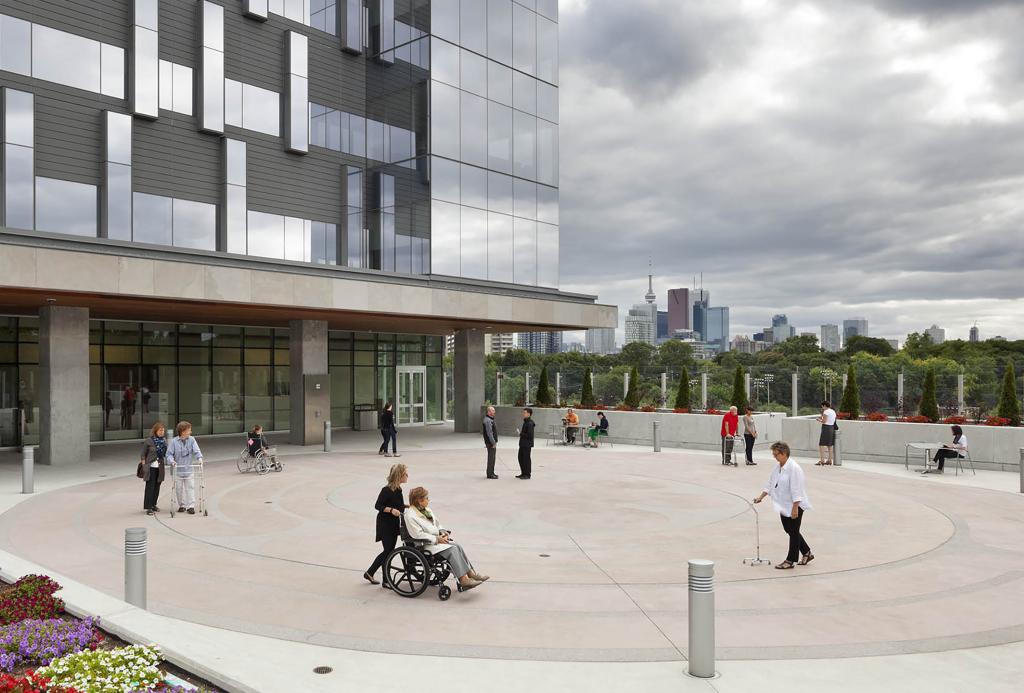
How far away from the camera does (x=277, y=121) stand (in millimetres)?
31766

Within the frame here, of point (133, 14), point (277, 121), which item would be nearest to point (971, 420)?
point (277, 121)

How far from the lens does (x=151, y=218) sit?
1094 inches

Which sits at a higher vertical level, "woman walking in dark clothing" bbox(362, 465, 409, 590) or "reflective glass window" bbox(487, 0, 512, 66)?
"reflective glass window" bbox(487, 0, 512, 66)

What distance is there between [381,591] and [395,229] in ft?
80.2

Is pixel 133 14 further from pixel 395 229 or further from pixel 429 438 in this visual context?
pixel 429 438

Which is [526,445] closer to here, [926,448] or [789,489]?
[789,489]

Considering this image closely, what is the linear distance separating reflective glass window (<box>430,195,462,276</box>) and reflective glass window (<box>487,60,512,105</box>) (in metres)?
5.85

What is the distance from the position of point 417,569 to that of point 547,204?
28346mm

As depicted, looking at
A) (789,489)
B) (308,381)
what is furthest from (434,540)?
(308,381)

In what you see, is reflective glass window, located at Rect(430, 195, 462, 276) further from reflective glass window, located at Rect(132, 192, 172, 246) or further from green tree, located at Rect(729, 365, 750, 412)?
green tree, located at Rect(729, 365, 750, 412)

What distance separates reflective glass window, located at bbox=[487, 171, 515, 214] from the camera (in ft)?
109

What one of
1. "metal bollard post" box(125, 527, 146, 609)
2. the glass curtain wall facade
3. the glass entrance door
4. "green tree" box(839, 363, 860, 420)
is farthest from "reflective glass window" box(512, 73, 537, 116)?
"metal bollard post" box(125, 527, 146, 609)

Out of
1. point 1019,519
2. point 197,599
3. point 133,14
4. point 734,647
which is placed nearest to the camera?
point 734,647

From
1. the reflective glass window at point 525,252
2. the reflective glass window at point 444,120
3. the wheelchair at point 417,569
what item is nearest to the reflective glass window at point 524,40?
the reflective glass window at point 444,120
